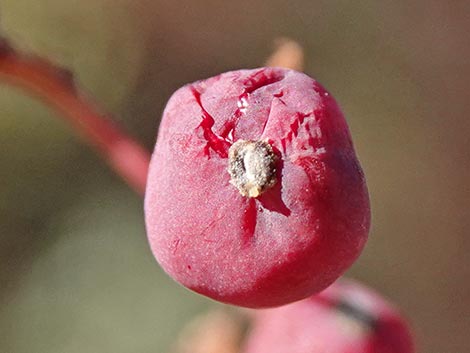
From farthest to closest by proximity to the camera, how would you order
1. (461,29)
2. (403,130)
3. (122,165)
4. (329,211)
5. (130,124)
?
(130,124)
(403,130)
(461,29)
(122,165)
(329,211)

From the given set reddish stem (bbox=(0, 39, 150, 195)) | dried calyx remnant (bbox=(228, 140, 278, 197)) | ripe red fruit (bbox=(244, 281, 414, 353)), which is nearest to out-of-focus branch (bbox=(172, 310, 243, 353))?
ripe red fruit (bbox=(244, 281, 414, 353))

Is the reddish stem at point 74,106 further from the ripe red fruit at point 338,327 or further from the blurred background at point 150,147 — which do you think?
the blurred background at point 150,147

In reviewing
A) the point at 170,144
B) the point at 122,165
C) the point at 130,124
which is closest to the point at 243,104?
the point at 170,144

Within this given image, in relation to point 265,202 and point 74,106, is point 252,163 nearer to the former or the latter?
point 265,202

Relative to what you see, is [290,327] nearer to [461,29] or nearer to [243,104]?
[243,104]

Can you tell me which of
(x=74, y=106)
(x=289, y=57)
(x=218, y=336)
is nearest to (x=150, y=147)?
(x=218, y=336)

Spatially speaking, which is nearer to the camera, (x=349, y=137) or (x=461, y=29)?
(x=349, y=137)
